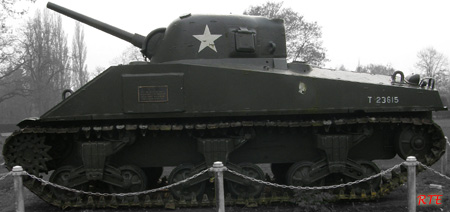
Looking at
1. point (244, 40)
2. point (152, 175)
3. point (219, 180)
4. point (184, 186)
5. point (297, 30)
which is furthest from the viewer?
point (297, 30)

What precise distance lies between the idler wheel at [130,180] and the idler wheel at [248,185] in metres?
1.89

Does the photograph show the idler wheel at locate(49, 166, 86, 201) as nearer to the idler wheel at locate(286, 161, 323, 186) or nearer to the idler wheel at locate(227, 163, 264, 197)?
the idler wheel at locate(227, 163, 264, 197)

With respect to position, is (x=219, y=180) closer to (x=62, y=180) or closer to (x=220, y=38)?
(x=220, y=38)

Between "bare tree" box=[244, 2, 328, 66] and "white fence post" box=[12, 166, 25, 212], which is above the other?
→ "bare tree" box=[244, 2, 328, 66]

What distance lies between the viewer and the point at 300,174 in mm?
8680

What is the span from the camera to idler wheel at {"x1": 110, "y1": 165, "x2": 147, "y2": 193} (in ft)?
27.8

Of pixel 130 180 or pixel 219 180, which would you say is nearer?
pixel 219 180

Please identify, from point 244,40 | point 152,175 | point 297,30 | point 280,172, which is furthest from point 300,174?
point 297,30

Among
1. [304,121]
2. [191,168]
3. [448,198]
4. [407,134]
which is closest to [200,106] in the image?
[191,168]

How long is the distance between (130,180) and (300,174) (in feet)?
12.0

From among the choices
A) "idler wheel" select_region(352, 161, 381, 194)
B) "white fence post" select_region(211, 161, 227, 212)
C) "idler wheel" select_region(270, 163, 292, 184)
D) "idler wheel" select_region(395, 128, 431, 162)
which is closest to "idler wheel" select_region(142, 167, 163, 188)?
"idler wheel" select_region(270, 163, 292, 184)

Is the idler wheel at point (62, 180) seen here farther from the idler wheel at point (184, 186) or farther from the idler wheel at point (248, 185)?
the idler wheel at point (248, 185)

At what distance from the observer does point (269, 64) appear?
29.5 ft

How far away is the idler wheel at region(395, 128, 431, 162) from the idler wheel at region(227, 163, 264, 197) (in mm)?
3068
